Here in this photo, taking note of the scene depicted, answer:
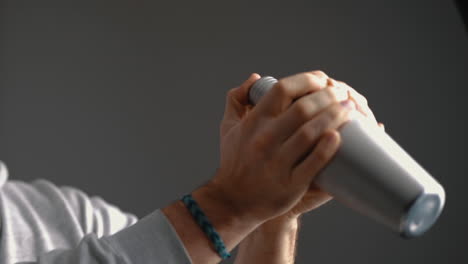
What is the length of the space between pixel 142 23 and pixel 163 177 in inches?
14.5

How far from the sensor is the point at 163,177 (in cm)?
133

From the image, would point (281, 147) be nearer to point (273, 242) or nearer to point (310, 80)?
point (310, 80)

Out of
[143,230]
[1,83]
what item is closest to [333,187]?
[143,230]

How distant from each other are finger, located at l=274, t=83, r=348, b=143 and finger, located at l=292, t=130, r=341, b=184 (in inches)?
0.8

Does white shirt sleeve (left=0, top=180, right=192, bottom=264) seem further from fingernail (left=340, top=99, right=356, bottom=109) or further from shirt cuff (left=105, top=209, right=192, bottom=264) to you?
fingernail (left=340, top=99, right=356, bottom=109)

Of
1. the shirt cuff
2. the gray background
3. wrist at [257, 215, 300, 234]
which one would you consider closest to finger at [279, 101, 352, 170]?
the shirt cuff

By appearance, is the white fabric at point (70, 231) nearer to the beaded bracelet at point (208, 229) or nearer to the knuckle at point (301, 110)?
the beaded bracelet at point (208, 229)

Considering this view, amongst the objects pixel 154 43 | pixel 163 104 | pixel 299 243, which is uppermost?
pixel 154 43

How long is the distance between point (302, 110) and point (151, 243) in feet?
0.50

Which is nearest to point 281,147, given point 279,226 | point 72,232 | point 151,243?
point 151,243

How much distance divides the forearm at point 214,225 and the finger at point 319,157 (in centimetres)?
7

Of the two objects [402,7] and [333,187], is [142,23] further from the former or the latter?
[333,187]

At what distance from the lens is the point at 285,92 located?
384mm

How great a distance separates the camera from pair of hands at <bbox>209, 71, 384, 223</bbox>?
0.36m
